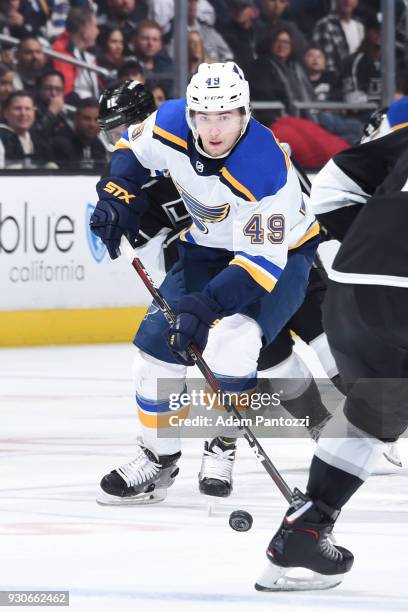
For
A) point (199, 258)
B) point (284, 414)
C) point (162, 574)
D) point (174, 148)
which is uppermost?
point (174, 148)

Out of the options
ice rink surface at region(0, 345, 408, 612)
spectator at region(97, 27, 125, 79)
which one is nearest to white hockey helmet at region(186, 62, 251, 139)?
ice rink surface at region(0, 345, 408, 612)

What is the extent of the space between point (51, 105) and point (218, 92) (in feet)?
15.6

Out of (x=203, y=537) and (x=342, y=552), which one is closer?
(x=342, y=552)

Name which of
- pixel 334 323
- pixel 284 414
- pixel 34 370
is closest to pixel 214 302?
pixel 334 323

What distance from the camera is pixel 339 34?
32.0 ft

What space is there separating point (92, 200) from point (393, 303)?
516 cm

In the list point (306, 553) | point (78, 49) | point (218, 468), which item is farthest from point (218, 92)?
point (78, 49)

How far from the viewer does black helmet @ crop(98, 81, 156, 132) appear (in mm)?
4297

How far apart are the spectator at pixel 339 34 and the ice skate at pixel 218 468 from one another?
239 inches

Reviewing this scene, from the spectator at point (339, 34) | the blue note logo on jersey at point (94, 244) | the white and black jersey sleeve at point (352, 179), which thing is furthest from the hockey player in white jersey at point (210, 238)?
the spectator at point (339, 34)

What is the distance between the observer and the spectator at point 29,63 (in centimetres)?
811

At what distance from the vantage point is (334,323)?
9.16 ft

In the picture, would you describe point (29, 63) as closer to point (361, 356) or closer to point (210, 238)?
point (210, 238)

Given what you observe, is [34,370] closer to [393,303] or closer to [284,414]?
[284,414]
